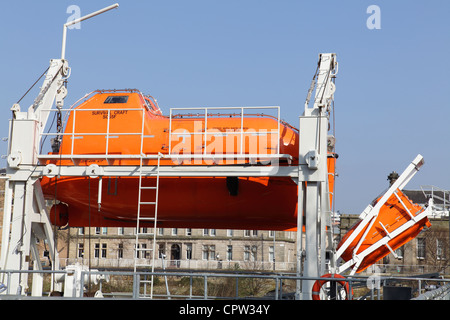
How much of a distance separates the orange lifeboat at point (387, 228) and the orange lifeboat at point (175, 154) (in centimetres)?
267

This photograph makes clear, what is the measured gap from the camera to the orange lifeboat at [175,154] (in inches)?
610

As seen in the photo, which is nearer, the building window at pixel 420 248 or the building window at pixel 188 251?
the building window at pixel 420 248

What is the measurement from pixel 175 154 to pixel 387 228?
24.8ft

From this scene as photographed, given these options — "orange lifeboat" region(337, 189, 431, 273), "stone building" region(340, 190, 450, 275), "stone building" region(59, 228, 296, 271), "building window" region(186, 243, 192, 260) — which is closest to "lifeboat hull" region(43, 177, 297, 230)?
"orange lifeboat" region(337, 189, 431, 273)

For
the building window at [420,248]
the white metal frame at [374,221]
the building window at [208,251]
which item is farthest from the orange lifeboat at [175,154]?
the building window at [208,251]

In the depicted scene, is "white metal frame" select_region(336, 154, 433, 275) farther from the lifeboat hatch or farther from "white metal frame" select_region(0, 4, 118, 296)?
"white metal frame" select_region(0, 4, 118, 296)

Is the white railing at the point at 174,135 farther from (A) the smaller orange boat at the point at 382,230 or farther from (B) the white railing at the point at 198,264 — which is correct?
(B) the white railing at the point at 198,264

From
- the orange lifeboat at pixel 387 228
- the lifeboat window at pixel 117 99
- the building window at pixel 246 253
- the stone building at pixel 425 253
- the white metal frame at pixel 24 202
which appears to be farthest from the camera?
the building window at pixel 246 253

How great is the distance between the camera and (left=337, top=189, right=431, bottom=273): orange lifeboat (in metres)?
18.6

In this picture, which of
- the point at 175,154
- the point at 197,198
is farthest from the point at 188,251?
the point at 175,154

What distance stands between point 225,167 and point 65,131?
4.91 meters

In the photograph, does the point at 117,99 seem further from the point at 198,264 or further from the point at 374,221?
the point at 198,264

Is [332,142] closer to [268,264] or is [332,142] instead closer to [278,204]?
[278,204]
